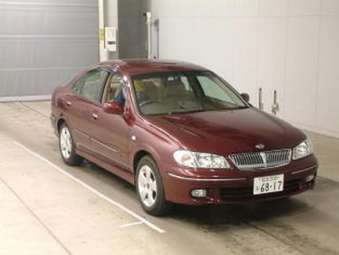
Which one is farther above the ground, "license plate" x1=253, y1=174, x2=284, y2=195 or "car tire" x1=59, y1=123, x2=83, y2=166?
"license plate" x1=253, y1=174, x2=284, y2=195

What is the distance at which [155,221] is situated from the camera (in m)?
5.68

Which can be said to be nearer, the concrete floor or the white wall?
the concrete floor

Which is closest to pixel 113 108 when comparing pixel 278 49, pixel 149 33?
pixel 278 49

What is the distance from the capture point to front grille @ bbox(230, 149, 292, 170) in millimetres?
5379

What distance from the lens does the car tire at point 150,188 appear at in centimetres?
564

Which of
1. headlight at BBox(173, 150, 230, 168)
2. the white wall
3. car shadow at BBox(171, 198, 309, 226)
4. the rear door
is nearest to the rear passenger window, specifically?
the rear door

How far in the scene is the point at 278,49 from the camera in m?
10.9

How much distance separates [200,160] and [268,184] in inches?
27.1

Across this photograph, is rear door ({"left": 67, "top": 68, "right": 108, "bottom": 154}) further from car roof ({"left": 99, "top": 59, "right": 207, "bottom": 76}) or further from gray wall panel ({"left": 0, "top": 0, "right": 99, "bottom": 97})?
gray wall panel ({"left": 0, "top": 0, "right": 99, "bottom": 97})

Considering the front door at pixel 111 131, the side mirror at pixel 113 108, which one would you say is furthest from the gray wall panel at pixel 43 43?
the side mirror at pixel 113 108

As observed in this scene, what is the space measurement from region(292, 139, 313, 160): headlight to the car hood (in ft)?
0.15

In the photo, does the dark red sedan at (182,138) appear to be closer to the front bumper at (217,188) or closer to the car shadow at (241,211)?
the front bumper at (217,188)

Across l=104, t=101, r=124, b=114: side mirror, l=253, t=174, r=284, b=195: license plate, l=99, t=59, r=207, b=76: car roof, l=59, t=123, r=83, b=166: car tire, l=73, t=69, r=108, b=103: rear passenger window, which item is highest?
l=99, t=59, r=207, b=76: car roof

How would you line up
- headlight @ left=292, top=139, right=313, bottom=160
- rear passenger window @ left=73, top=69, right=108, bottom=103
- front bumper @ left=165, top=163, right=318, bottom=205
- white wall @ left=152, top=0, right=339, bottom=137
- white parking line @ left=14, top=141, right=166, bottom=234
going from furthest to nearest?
white wall @ left=152, top=0, right=339, bottom=137, rear passenger window @ left=73, top=69, right=108, bottom=103, headlight @ left=292, top=139, right=313, bottom=160, white parking line @ left=14, top=141, right=166, bottom=234, front bumper @ left=165, top=163, right=318, bottom=205
